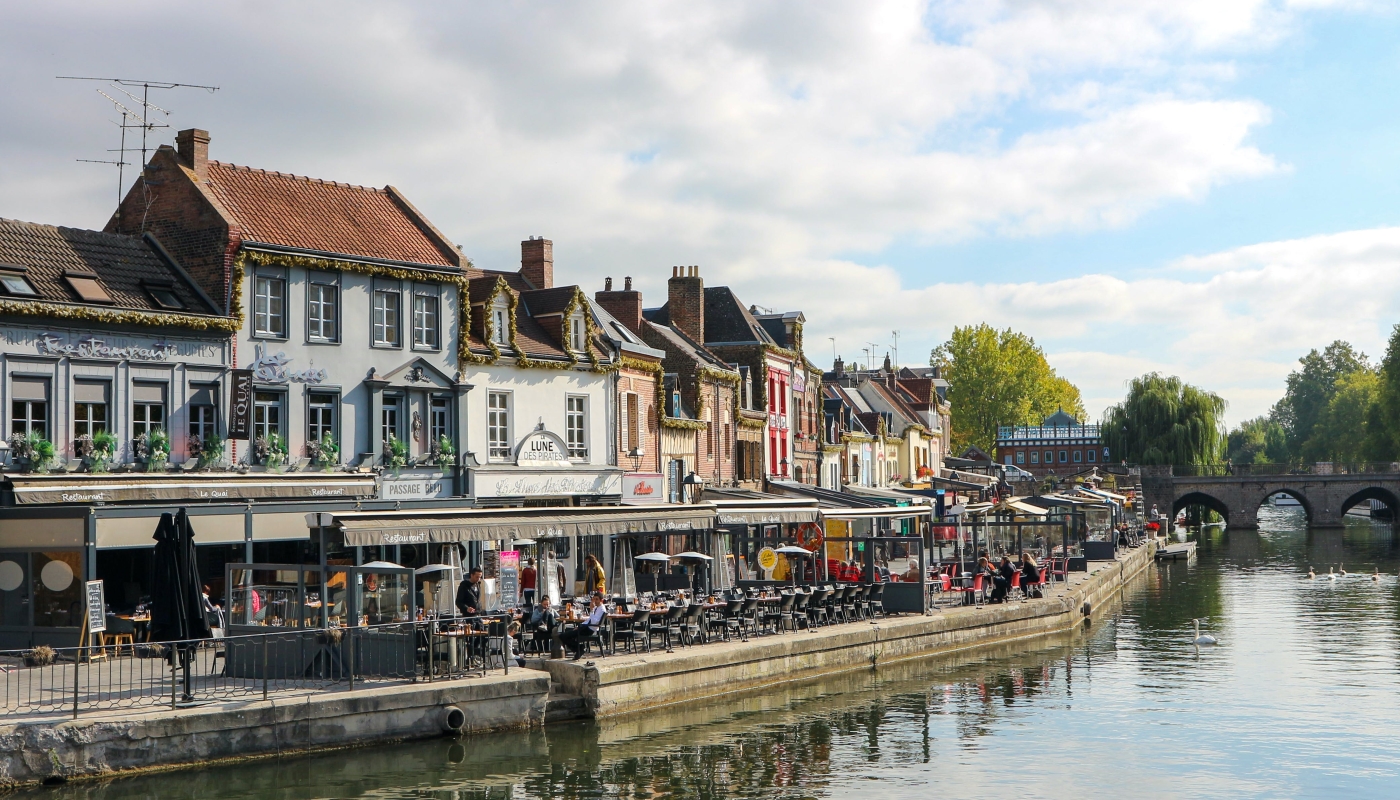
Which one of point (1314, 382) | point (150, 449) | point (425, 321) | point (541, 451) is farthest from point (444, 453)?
point (1314, 382)

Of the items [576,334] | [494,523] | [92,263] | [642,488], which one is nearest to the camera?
[494,523]

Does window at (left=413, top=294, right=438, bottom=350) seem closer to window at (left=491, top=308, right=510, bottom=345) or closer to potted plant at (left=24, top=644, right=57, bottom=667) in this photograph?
window at (left=491, top=308, right=510, bottom=345)

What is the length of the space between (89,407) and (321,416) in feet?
19.1

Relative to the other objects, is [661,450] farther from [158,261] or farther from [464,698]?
[464,698]

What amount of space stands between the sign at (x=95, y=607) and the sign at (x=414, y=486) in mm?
9743

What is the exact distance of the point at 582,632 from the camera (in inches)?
908

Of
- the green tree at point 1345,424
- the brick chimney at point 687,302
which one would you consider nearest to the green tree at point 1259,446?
the green tree at point 1345,424

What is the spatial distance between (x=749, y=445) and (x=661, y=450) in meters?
8.75

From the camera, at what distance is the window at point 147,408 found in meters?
27.4

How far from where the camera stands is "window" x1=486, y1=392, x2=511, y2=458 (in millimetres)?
35344

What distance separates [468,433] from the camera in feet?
113

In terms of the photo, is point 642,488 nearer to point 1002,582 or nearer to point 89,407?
point 1002,582

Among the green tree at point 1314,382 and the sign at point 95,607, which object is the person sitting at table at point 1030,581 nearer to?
the sign at point 95,607

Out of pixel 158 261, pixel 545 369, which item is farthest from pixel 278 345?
pixel 545 369
